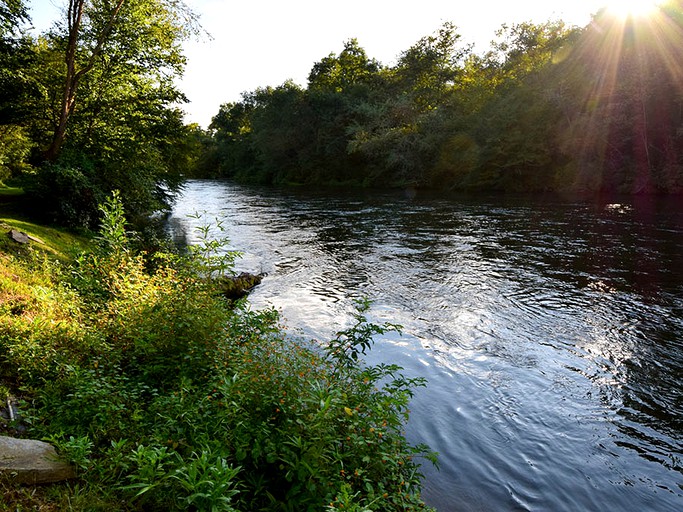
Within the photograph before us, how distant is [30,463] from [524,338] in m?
7.89

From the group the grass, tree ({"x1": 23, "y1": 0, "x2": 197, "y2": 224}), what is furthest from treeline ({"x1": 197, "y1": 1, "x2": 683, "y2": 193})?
the grass

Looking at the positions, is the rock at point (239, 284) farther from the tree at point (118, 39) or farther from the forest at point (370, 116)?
the tree at point (118, 39)

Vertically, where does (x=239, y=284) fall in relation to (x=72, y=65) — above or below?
below

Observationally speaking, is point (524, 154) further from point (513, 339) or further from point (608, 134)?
point (513, 339)

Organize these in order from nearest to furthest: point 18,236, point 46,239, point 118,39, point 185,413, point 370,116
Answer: point 185,413, point 18,236, point 46,239, point 118,39, point 370,116

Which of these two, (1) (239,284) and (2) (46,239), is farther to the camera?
(1) (239,284)

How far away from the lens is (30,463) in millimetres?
2977

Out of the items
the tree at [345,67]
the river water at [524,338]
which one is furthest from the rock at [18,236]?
the tree at [345,67]

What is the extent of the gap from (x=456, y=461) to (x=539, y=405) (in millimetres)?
1884

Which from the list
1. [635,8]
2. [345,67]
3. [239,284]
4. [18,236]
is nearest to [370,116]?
[635,8]

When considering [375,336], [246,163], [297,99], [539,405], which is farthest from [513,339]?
[246,163]

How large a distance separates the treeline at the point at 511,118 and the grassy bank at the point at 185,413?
33.6 metres

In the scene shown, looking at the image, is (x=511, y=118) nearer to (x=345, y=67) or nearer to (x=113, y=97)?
(x=113, y=97)

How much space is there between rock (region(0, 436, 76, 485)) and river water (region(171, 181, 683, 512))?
3.51 metres
